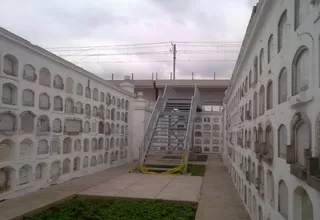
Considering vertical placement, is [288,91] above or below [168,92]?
below

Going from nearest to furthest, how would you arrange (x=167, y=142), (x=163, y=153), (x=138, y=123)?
(x=163, y=153) → (x=167, y=142) → (x=138, y=123)

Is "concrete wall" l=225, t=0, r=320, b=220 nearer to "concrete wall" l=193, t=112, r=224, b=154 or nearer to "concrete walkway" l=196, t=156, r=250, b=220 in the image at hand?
"concrete walkway" l=196, t=156, r=250, b=220

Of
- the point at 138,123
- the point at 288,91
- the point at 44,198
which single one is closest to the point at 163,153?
the point at 138,123

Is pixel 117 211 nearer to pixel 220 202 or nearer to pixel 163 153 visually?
pixel 220 202

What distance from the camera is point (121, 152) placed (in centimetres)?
1232

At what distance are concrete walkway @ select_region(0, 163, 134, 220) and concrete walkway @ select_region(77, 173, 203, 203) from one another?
328 millimetres

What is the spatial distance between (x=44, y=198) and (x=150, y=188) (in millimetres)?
2490

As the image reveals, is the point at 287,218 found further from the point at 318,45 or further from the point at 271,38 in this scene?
the point at 271,38

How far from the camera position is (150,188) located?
7.32 metres

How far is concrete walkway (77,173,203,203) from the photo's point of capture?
640 centimetres

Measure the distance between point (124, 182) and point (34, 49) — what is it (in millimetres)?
4003

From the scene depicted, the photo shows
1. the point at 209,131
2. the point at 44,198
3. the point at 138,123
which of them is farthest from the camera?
the point at 209,131

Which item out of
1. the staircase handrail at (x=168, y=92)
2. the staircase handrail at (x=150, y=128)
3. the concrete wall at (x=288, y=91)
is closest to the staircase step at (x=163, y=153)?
the staircase handrail at (x=150, y=128)

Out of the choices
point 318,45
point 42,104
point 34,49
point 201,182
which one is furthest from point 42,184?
point 318,45
